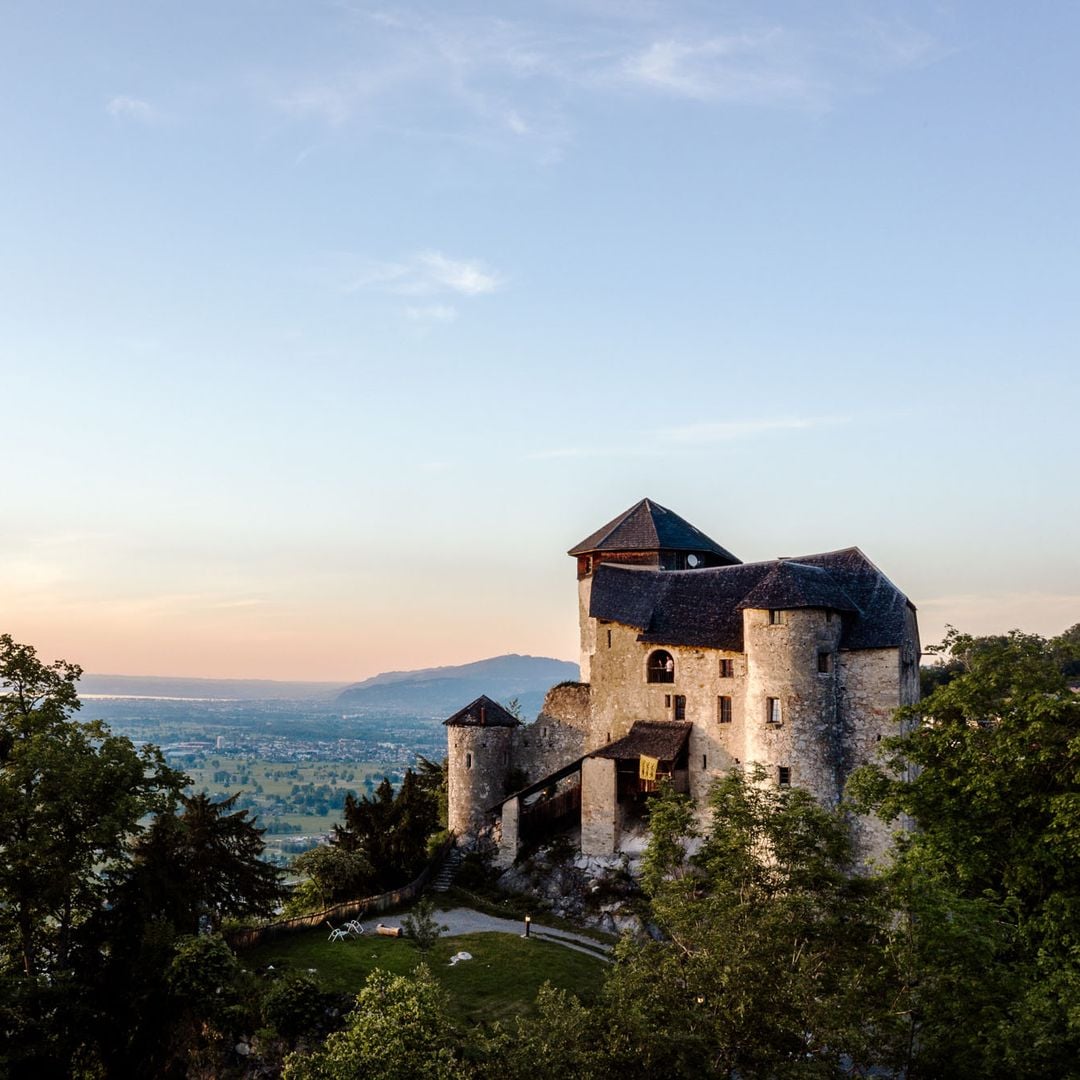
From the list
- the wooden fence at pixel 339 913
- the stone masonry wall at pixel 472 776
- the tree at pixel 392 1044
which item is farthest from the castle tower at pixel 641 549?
the tree at pixel 392 1044

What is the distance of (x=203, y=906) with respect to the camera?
42.5 m

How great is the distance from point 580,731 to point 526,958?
18.9 metres

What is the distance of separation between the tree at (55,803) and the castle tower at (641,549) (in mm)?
29248

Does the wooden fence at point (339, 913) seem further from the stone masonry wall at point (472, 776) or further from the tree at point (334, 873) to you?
the stone masonry wall at point (472, 776)

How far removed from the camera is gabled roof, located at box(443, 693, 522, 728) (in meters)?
58.3

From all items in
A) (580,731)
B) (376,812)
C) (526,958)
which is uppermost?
(580,731)

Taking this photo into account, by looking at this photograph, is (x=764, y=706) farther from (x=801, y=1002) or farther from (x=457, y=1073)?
(x=457, y=1073)

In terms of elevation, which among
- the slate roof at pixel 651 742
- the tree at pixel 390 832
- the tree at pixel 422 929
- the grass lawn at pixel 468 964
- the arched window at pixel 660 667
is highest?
the arched window at pixel 660 667

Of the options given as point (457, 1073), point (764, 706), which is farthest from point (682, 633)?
point (457, 1073)

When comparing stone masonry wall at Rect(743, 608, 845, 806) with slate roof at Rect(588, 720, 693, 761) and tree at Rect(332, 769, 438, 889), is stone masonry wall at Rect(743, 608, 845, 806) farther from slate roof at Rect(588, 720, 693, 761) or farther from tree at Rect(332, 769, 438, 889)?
tree at Rect(332, 769, 438, 889)

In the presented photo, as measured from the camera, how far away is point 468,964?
40.4 m

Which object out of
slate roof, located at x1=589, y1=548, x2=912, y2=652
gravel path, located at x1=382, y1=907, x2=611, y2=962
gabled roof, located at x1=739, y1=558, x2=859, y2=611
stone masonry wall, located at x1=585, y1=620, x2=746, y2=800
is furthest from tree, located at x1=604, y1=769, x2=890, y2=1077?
stone masonry wall, located at x1=585, y1=620, x2=746, y2=800

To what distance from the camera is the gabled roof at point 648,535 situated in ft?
203

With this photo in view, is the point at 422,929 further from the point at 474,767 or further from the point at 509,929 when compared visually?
the point at 474,767
